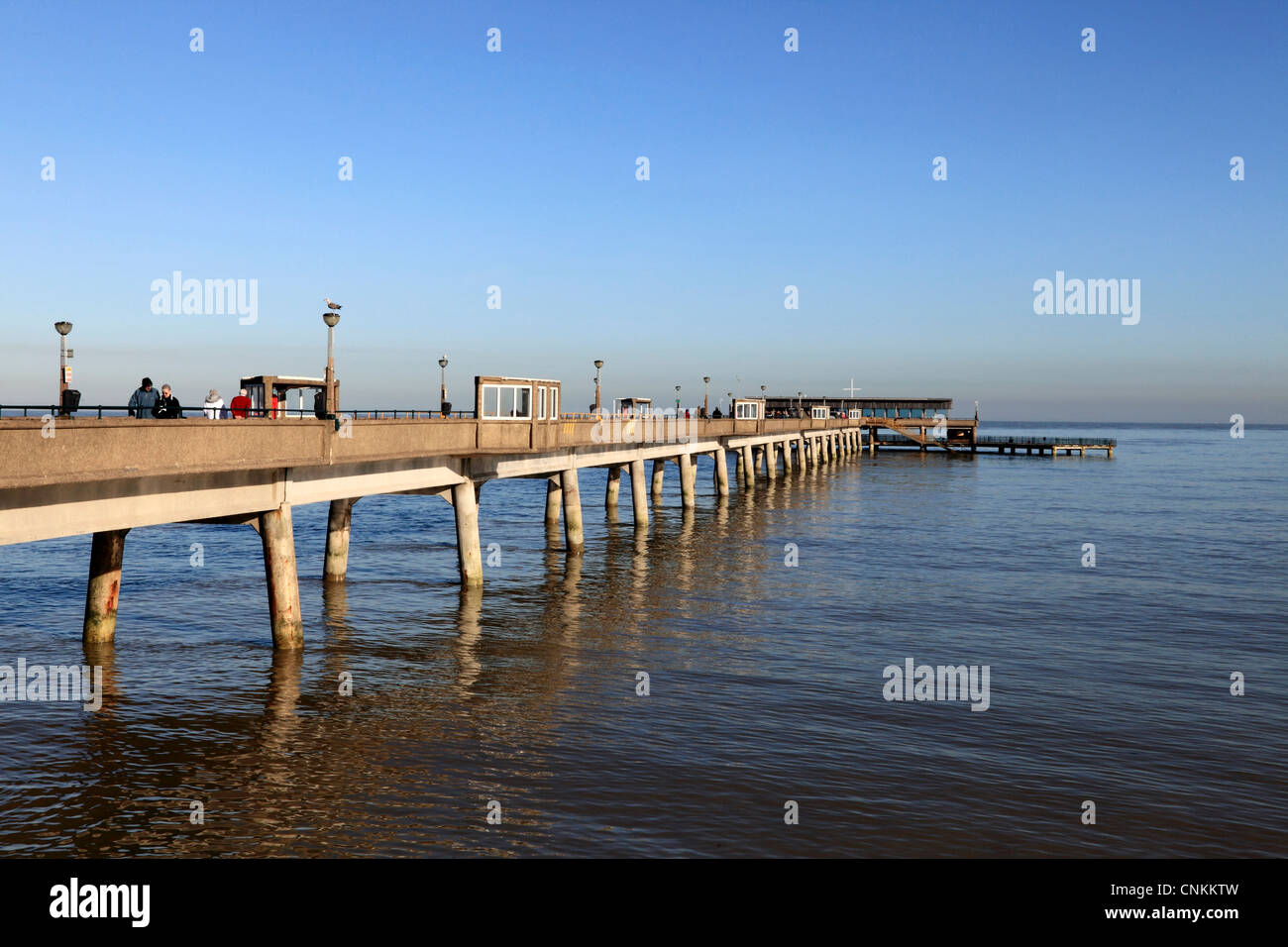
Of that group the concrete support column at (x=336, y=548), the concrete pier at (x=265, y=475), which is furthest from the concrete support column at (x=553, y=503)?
the concrete support column at (x=336, y=548)

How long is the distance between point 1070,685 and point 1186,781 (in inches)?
197

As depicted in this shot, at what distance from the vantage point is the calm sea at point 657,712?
12.0 metres

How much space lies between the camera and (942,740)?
50.8ft

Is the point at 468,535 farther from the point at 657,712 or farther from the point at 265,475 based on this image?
the point at 657,712

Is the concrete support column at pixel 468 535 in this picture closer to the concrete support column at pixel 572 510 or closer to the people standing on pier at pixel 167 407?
the concrete support column at pixel 572 510

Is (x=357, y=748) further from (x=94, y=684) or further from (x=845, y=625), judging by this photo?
(x=845, y=625)

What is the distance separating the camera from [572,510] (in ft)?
120

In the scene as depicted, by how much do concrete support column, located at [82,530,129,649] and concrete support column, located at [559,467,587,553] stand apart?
1669cm

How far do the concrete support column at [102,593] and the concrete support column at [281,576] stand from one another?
10.9 feet

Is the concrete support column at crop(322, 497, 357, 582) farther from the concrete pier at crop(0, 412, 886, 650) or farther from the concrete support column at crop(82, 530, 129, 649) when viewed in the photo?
the concrete support column at crop(82, 530, 129, 649)

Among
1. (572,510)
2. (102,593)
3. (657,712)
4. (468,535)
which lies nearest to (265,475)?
(102,593)

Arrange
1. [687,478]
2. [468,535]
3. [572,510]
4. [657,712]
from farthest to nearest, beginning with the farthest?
[687,478], [572,510], [468,535], [657,712]

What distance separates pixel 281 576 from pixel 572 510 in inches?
668
